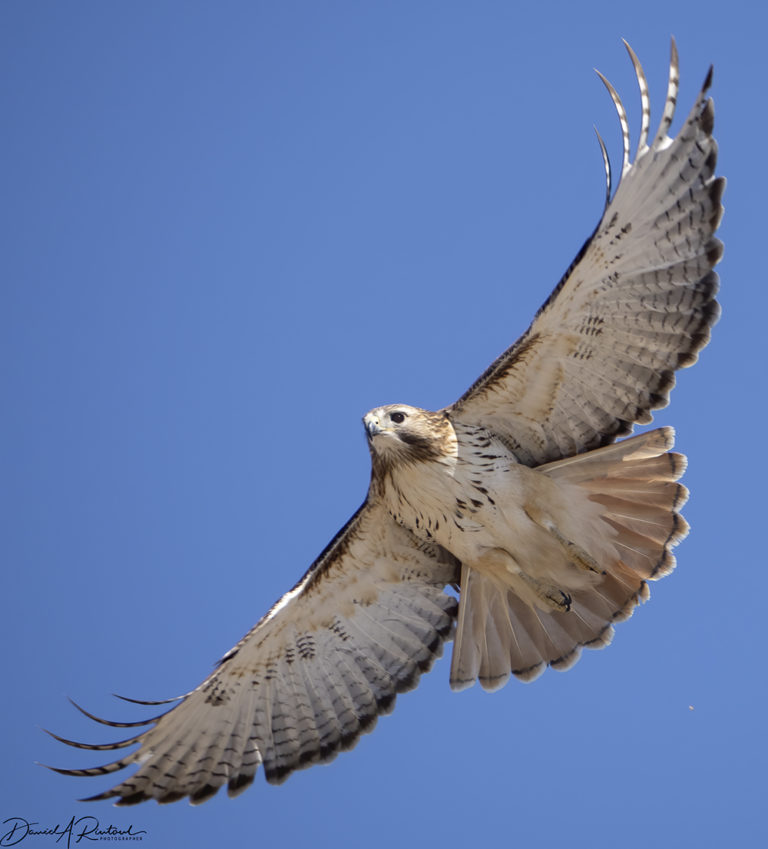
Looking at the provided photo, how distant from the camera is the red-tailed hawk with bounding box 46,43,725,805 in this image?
7520 mm

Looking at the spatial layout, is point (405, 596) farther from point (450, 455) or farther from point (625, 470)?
point (625, 470)

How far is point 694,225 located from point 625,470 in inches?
68.1

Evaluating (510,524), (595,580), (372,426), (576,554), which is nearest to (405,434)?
(372,426)

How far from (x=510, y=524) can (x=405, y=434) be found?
0.99m

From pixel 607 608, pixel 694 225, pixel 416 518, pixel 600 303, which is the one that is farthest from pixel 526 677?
pixel 694 225

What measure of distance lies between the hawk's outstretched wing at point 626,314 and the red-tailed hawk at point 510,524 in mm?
12

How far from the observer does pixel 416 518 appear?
328 inches

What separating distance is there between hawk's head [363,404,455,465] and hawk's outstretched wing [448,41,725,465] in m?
0.26

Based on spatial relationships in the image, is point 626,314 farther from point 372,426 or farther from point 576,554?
point 372,426

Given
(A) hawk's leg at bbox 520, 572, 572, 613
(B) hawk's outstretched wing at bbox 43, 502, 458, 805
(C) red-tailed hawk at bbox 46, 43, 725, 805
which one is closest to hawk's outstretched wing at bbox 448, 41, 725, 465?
(C) red-tailed hawk at bbox 46, 43, 725, 805

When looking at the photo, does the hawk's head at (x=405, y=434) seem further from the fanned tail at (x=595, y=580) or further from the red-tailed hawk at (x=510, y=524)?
the fanned tail at (x=595, y=580)

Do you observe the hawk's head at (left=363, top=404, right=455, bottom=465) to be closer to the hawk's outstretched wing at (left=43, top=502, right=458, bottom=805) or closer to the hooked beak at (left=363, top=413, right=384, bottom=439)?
the hooked beak at (left=363, top=413, right=384, bottom=439)

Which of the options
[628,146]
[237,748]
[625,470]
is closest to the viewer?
[628,146]

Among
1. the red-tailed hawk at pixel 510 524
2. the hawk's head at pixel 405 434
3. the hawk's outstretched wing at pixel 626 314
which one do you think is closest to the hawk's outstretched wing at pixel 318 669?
the red-tailed hawk at pixel 510 524
